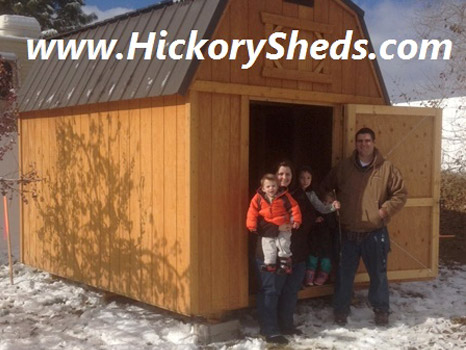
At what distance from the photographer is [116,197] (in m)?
6.18

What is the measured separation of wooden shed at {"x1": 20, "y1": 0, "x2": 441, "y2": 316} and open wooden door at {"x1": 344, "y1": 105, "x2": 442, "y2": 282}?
0.01 m

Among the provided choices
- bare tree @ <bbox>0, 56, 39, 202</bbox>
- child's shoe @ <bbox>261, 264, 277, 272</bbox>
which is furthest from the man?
bare tree @ <bbox>0, 56, 39, 202</bbox>

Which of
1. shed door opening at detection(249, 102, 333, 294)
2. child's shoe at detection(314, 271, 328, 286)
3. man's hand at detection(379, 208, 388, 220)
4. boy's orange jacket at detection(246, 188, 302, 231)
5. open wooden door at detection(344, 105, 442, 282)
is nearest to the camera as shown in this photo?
boy's orange jacket at detection(246, 188, 302, 231)

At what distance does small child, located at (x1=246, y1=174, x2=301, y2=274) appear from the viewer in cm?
519

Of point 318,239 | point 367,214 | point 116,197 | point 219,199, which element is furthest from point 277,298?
point 116,197

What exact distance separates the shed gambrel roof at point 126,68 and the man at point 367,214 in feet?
4.89

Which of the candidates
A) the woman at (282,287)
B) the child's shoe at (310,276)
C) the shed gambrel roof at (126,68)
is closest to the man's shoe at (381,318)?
the child's shoe at (310,276)

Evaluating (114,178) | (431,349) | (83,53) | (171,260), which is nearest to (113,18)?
(83,53)

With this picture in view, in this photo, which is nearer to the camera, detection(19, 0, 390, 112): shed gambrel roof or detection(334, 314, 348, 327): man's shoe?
detection(19, 0, 390, 112): shed gambrel roof

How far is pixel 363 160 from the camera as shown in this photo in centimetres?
583

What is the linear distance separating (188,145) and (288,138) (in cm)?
290

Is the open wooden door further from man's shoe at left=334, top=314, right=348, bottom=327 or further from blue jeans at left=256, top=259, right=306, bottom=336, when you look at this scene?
blue jeans at left=256, top=259, right=306, bottom=336

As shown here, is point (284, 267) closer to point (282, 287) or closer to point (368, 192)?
point (282, 287)

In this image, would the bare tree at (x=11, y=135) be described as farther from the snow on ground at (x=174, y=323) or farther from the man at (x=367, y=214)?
the man at (x=367, y=214)
